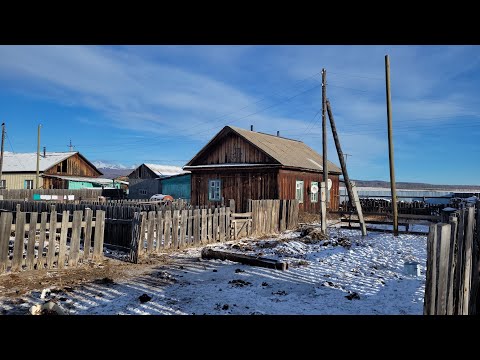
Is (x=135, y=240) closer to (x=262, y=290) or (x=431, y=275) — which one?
(x=262, y=290)

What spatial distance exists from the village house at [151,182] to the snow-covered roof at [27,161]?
9.66 metres

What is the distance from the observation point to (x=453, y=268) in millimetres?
3615

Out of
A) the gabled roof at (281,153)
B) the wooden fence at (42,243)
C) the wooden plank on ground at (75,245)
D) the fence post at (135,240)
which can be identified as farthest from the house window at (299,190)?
the wooden plank on ground at (75,245)

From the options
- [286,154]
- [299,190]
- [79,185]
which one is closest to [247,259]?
[299,190]

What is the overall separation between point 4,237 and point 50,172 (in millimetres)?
41617

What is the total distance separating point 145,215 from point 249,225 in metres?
5.59

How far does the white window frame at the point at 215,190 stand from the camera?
24.1 metres

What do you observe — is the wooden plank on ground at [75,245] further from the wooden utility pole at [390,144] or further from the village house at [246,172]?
the village house at [246,172]

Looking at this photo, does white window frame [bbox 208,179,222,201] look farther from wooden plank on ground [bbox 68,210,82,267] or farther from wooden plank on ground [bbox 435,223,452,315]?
wooden plank on ground [bbox 435,223,452,315]
